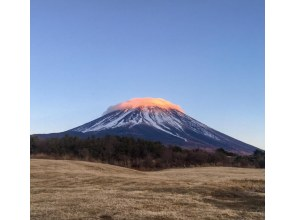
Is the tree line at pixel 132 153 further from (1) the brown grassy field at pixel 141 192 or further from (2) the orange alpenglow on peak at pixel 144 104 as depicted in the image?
(2) the orange alpenglow on peak at pixel 144 104

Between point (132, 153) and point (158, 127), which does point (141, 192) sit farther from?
point (158, 127)

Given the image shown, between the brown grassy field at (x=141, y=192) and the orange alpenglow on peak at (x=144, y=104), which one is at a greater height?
the orange alpenglow on peak at (x=144, y=104)

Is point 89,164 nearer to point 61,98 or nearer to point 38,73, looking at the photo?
point 61,98

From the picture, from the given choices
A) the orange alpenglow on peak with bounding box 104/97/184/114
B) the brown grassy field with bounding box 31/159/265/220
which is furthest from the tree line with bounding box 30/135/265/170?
the orange alpenglow on peak with bounding box 104/97/184/114

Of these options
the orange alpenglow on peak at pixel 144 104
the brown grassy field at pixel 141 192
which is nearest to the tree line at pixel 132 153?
the brown grassy field at pixel 141 192

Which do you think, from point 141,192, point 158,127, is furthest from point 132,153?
point 141,192
